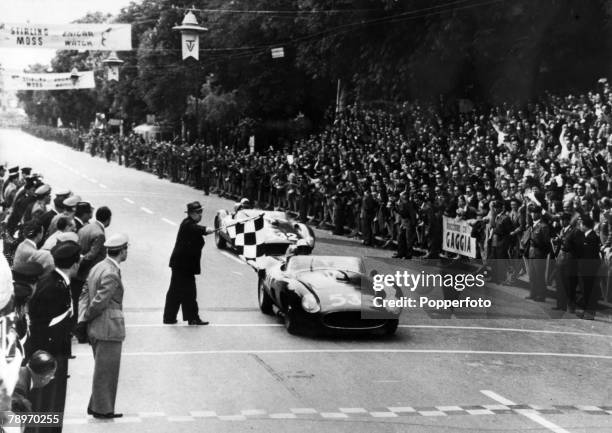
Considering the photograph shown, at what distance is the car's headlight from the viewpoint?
13945 millimetres

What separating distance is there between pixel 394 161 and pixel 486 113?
4.42m

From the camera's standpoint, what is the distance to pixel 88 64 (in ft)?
334

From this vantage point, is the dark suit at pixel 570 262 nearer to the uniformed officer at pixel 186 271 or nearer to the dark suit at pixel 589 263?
the dark suit at pixel 589 263

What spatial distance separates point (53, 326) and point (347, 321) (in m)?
5.90

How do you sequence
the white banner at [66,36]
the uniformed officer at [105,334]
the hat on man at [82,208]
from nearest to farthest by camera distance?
the uniformed officer at [105,334] < the hat on man at [82,208] < the white banner at [66,36]

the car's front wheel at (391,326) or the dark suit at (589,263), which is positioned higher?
the dark suit at (589,263)

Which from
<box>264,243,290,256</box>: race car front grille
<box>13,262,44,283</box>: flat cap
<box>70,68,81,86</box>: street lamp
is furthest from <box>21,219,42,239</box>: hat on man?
<box>70,68,81,86</box>: street lamp

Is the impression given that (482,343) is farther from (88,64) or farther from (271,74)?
(88,64)

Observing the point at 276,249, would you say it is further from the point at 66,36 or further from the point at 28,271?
the point at 28,271

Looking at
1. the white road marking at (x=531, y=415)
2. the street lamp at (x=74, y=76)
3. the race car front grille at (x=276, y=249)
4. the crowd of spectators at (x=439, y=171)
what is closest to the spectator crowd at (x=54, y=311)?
the white road marking at (x=531, y=415)

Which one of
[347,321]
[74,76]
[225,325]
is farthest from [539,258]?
[74,76]

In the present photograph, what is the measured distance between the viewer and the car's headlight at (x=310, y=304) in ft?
45.8

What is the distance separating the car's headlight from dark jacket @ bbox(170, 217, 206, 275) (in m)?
1.86

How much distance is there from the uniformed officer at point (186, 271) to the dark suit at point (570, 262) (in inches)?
→ 246
